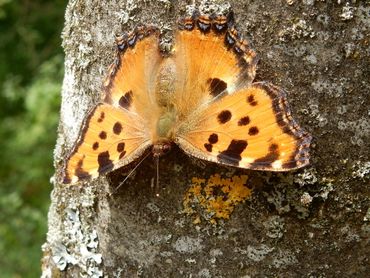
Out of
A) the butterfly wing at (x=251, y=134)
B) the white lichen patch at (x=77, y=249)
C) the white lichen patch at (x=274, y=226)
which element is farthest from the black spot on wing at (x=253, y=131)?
the white lichen patch at (x=77, y=249)

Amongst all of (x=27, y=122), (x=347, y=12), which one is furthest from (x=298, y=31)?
(x=27, y=122)

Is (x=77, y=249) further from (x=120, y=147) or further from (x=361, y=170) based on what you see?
(x=361, y=170)

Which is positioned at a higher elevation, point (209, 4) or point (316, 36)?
point (209, 4)

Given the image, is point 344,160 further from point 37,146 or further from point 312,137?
point 37,146

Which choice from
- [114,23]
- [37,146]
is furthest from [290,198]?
[37,146]

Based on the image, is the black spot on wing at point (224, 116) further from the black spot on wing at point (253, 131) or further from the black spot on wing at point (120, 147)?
the black spot on wing at point (120, 147)
